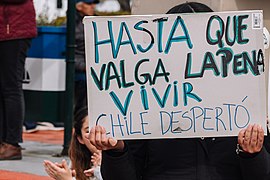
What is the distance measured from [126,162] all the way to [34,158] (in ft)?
15.2

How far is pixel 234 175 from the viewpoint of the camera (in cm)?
373

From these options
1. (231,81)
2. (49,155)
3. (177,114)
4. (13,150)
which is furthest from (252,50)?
(49,155)

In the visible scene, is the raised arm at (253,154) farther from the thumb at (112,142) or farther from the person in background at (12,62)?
the person in background at (12,62)

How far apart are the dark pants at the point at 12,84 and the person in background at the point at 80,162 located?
1.83 meters

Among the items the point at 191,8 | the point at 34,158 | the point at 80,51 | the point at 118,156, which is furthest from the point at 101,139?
the point at 80,51

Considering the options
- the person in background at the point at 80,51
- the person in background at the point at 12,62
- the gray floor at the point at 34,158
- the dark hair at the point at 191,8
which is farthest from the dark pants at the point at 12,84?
the dark hair at the point at 191,8

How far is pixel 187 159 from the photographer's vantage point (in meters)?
3.72

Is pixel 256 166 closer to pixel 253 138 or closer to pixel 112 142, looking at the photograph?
pixel 253 138

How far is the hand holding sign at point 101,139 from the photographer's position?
3.63 m

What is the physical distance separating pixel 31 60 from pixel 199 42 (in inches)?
310

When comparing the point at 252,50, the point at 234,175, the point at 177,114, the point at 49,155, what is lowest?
the point at 49,155

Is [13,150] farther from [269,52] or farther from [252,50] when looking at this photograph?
[252,50]

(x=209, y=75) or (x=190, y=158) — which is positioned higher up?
(x=209, y=75)

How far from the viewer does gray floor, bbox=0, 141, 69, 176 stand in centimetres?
754
